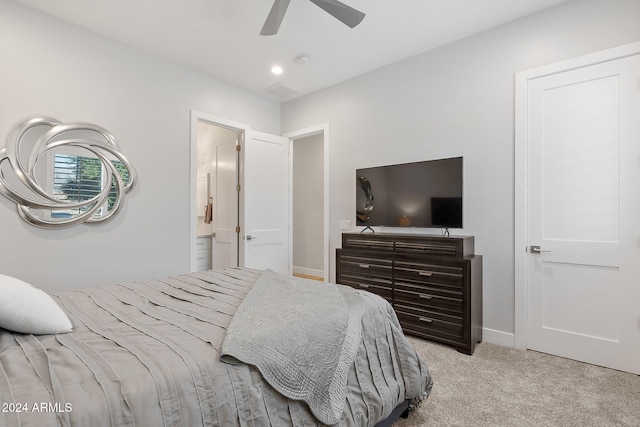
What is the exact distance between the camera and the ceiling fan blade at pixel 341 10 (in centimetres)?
224

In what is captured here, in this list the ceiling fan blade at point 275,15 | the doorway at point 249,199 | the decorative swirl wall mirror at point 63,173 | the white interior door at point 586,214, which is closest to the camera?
the ceiling fan blade at point 275,15

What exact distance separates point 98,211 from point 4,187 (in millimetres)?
653

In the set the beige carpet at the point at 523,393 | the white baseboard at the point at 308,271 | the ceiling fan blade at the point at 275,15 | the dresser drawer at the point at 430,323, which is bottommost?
the beige carpet at the point at 523,393

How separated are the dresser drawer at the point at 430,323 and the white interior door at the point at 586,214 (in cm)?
63

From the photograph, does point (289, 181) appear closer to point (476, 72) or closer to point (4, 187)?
point (476, 72)

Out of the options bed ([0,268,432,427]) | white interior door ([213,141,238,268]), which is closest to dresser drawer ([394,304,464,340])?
bed ([0,268,432,427])

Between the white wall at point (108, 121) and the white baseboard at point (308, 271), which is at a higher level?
the white wall at point (108, 121)

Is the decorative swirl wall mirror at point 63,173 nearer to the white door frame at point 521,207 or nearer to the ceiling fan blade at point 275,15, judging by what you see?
the ceiling fan blade at point 275,15

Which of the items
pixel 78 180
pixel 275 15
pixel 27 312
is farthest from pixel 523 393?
pixel 78 180

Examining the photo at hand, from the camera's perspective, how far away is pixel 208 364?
1.01 m

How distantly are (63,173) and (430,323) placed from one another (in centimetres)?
346

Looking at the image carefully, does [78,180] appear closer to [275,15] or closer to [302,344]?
[275,15]

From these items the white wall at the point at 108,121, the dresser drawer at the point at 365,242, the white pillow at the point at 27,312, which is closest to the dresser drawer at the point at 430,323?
the dresser drawer at the point at 365,242

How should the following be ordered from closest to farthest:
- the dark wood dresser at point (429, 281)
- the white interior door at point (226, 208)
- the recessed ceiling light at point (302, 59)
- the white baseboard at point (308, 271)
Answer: the dark wood dresser at point (429, 281) → the recessed ceiling light at point (302, 59) → the white interior door at point (226, 208) → the white baseboard at point (308, 271)
